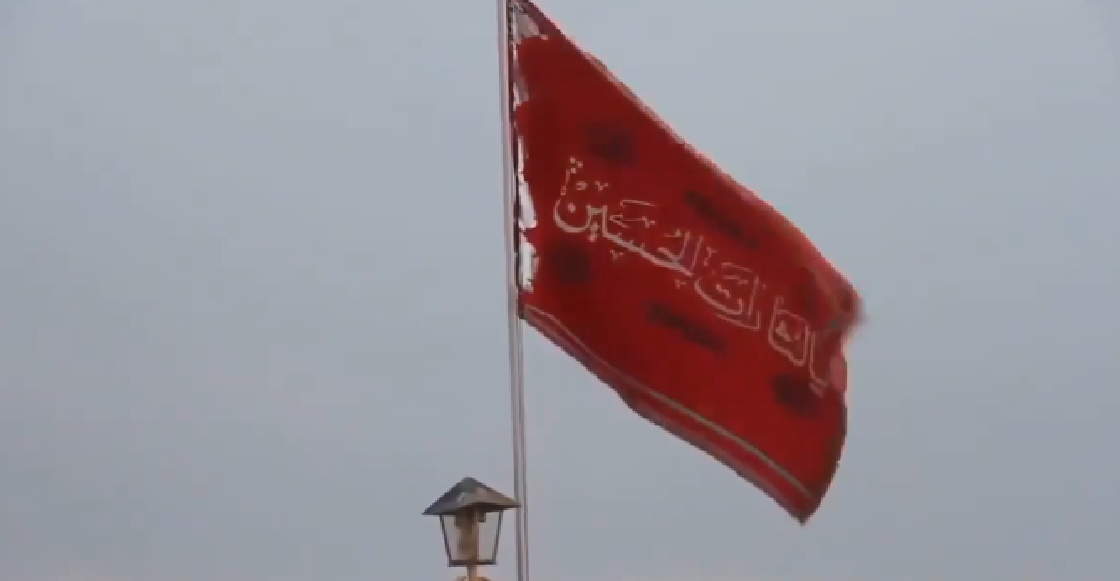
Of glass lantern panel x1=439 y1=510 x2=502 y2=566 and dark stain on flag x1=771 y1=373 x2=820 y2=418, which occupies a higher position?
dark stain on flag x1=771 y1=373 x2=820 y2=418

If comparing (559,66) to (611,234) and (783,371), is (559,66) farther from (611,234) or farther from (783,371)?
(783,371)

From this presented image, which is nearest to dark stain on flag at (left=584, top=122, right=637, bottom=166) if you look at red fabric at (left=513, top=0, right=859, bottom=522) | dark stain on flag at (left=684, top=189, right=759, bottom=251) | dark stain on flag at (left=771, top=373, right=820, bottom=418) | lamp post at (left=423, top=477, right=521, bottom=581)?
red fabric at (left=513, top=0, right=859, bottom=522)

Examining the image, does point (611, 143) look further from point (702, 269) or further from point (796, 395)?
point (796, 395)

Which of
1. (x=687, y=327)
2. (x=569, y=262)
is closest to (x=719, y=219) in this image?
(x=687, y=327)

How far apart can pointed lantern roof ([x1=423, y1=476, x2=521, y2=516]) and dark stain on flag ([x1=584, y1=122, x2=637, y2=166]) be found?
1042mm

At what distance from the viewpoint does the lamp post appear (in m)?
3.94

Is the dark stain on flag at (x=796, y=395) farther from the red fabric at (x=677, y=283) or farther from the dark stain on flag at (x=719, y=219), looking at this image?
the dark stain on flag at (x=719, y=219)

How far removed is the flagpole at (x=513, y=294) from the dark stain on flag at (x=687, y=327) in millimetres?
488

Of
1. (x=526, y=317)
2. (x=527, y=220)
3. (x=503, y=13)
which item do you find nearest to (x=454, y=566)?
Result: (x=526, y=317)

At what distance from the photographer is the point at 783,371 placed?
14.4ft

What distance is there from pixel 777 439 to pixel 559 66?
49.7 inches

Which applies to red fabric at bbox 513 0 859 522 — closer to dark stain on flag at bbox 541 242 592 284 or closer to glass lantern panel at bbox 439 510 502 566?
dark stain on flag at bbox 541 242 592 284

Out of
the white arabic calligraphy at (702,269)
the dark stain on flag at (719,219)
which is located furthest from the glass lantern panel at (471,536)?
the dark stain on flag at (719,219)

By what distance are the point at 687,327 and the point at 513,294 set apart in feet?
2.15
